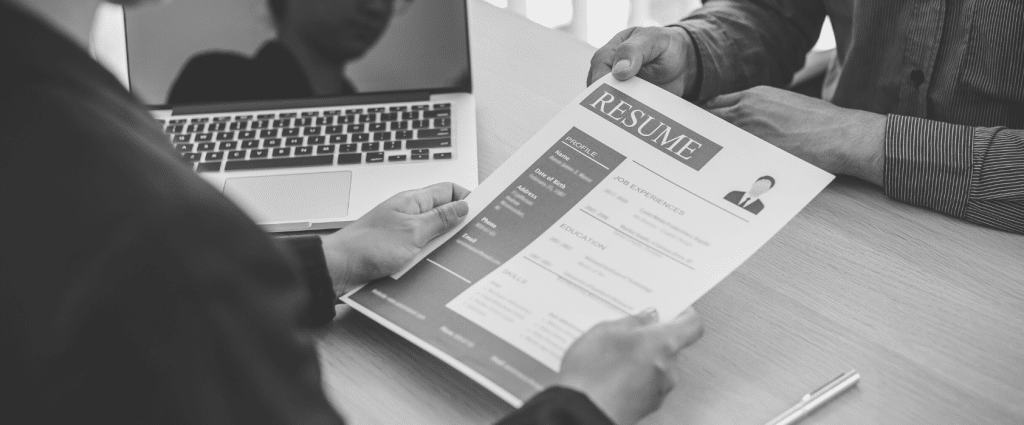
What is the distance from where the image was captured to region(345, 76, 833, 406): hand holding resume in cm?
71

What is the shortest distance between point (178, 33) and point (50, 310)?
732 millimetres

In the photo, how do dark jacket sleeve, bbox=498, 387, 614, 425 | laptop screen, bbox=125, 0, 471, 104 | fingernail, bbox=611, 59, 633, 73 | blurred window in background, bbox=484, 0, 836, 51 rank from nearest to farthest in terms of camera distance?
dark jacket sleeve, bbox=498, 387, 614, 425, fingernail, bbox=611, 59, 633, 73, laptop screen, bbox=125, 0, 471, 104, blurred window in background, bbox=484, 0, 836, 51

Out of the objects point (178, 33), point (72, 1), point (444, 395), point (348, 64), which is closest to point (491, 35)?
point (348, 64)

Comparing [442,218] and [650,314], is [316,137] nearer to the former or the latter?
[442,218]

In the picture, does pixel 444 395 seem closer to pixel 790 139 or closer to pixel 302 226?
pixel 302 226

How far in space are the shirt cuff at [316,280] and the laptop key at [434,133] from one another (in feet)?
0.86

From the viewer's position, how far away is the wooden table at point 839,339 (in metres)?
A: 0.69

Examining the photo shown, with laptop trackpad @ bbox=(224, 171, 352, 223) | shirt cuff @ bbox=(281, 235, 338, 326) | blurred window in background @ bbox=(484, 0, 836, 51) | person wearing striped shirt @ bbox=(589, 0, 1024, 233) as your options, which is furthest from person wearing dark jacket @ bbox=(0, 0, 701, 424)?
blurred window in background @ bbox=(484, 0, 836, 51)

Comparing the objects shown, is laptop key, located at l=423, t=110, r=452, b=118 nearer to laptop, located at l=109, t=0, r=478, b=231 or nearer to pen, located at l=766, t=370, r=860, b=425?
laptop, located at l=109, t=0, r=478, b=231

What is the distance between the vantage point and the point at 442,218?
2.60ft

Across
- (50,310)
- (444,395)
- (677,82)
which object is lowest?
(444,395)

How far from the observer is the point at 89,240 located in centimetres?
37

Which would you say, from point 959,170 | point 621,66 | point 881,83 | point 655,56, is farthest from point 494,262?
point 881,83

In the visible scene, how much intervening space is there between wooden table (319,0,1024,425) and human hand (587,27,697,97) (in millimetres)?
244
